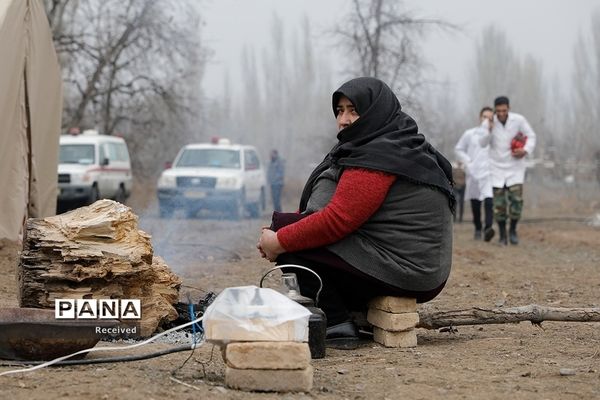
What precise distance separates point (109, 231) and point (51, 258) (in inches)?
13.6

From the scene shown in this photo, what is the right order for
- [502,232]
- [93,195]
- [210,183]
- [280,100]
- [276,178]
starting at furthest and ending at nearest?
[280,100] → [276,178] → [93,195] → [210,183] → [502,232]

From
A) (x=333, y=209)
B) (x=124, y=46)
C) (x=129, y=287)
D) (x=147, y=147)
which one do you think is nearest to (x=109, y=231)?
(x=129, y=287)

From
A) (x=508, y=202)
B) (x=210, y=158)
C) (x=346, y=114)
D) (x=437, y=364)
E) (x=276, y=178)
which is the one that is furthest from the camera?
(x=276, y=178)

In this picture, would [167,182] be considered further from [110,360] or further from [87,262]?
[110,360]

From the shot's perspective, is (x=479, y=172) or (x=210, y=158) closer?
(x=479, y=172)

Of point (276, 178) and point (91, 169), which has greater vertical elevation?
point (91, 169)

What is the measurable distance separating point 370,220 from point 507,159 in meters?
7.73

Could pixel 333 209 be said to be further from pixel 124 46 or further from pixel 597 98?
pixel 597 98

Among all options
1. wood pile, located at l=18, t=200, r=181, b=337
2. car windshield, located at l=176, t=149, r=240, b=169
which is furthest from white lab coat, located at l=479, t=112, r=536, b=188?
car windshield, located at l=176, t=149, r=240, b=169

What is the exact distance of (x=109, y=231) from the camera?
5441 mm

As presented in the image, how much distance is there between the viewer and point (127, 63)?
27.3 metres

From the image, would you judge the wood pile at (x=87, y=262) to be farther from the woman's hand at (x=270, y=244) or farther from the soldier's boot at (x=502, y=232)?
the soldier's boot at (x=502, y=232)

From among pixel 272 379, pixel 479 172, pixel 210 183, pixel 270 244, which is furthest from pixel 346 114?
pixel 210 183

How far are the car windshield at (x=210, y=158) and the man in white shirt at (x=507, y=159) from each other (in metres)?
9.71
